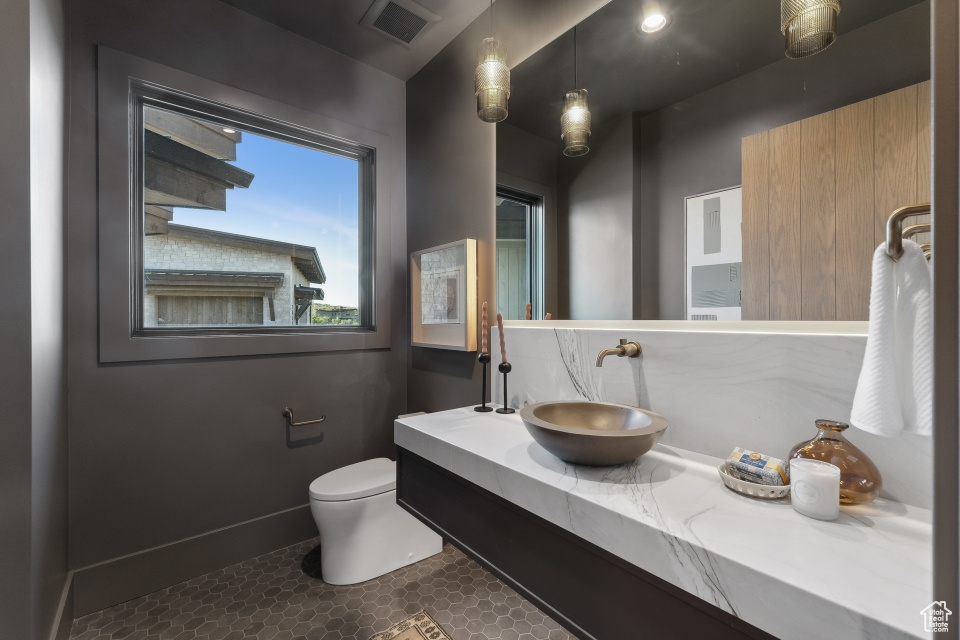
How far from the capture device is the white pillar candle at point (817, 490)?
0.72 metres

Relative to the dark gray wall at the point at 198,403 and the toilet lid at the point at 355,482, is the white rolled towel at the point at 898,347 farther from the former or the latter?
the dark gray wall at the point at 198,403

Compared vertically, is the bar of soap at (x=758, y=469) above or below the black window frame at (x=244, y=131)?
below

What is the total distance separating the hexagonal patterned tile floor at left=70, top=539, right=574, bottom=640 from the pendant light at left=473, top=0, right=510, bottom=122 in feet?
6.55

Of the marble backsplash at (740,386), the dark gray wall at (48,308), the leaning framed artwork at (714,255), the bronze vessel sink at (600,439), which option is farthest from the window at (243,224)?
the leaning framed artwork at (714,255)

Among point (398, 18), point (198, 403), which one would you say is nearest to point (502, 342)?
point (198, 403)

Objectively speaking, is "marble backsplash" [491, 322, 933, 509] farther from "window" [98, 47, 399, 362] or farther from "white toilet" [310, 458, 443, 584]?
"window" [98, 47, 399, 362]

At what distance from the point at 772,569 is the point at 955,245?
47 centimetres

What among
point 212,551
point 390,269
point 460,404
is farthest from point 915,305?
point 212,551

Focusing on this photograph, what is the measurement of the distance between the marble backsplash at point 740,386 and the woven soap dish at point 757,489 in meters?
0.18

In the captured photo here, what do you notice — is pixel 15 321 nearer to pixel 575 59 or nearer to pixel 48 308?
pixel 48 308

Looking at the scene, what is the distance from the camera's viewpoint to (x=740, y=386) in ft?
3.32

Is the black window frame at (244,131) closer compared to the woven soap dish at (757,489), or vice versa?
the woven soap dish at (757,489)

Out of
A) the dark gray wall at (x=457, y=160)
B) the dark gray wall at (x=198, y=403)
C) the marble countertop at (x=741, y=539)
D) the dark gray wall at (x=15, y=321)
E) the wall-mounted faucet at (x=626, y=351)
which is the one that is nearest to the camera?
the marble countertop at (x=741, y=539)

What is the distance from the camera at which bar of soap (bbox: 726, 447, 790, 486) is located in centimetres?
81
